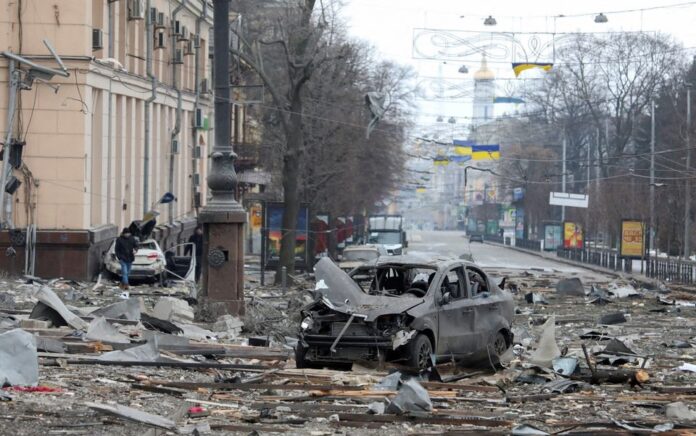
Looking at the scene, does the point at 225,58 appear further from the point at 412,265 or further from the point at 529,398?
the point at 529,398

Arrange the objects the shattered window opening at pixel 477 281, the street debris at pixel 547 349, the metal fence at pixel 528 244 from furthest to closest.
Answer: the metal fence at pixel 528 244 → the shattered window opening at pixel 477 281 → the street debris at pixel 547 349

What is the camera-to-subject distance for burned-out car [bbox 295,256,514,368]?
49.1 ft

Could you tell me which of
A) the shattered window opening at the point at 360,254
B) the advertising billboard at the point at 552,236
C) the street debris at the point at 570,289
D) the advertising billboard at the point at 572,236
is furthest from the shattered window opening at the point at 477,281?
the advertising billboard at the point at 552,236

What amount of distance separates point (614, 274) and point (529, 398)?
158 ft

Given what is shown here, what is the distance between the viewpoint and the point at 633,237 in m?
57.0

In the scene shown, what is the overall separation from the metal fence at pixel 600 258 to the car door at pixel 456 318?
4515 centimetres

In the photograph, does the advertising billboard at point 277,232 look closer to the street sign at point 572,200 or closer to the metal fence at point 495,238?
the street sign at point 572,200

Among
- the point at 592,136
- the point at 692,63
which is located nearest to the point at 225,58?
the point at 692,63

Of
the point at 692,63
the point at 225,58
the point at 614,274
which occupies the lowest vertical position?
the point at 614,274

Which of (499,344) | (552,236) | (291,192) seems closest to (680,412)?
(499,344)

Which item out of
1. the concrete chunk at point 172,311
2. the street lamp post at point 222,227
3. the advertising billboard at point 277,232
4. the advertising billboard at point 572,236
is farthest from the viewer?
the advertising billboard at point 572,236

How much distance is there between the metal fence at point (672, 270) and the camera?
48.6 meters

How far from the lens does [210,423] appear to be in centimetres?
1057

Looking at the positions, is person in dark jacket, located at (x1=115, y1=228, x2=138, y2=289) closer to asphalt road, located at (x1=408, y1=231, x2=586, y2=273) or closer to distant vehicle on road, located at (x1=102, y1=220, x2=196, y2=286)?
distant vehicle on road, located at (x1=102, y1=220, x2=196, y2=286)
